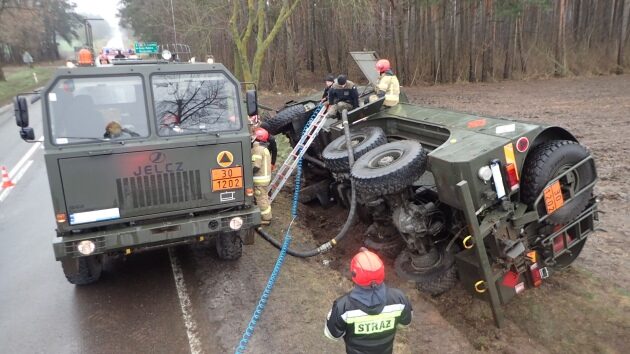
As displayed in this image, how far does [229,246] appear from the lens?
6168mm

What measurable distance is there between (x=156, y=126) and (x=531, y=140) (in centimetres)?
417

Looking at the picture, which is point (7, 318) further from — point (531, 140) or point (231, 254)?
point (531, 140)

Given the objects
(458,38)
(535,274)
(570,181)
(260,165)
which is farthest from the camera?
(458,38)

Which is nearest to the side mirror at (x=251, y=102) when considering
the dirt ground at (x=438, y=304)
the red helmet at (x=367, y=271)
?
the dirt ground at (x=438, y=304)

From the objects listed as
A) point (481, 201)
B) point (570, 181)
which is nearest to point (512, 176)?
point (481, 201)

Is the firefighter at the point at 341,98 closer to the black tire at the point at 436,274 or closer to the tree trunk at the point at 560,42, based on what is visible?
the black tire at the point at 436,274

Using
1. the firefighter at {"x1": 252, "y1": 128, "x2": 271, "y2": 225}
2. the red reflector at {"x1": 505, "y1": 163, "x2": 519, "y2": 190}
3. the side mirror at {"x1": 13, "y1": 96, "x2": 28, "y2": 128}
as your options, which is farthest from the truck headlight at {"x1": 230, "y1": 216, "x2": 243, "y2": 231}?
the red reflector at {"x1": 505, "y1": 163, "x2": 519, "y2": 190}

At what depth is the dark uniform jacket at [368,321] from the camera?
3293 mm

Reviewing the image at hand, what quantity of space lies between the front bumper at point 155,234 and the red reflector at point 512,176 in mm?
2826

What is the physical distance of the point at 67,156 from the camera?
4.86 meters

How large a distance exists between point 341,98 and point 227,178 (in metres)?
3.21

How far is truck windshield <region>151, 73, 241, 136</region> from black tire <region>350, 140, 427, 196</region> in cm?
161

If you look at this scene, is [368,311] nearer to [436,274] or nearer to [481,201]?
[481,201]

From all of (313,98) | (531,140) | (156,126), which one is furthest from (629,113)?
(156,126)
